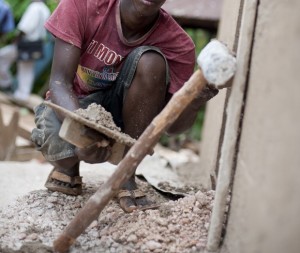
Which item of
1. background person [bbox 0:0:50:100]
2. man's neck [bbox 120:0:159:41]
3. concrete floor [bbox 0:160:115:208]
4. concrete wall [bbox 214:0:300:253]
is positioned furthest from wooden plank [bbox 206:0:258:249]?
background person [bbox 0:0:50:100]

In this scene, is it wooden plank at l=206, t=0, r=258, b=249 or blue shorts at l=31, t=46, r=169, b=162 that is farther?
blue shorts at l=31, t=46, r=169, b=162

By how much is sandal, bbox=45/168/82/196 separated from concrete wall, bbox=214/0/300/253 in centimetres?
118

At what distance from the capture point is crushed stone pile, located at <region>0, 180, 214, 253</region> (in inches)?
97.0

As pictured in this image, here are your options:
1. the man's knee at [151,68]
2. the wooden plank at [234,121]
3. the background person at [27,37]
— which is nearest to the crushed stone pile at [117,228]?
the wooden plank at [234,121]

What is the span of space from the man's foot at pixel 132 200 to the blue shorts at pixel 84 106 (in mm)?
338

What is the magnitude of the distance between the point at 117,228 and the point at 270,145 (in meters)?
1.06

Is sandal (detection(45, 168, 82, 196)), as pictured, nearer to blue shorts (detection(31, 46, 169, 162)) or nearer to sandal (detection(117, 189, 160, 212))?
blue shorts (detection(31, 46, 169, 162))

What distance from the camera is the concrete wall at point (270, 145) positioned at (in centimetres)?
166

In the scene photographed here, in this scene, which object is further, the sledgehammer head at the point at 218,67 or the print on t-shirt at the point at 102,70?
the print on t-shirt at the point at 102,70

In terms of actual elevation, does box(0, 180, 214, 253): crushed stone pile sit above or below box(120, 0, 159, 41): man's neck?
below

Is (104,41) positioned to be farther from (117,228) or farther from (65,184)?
(117,228)

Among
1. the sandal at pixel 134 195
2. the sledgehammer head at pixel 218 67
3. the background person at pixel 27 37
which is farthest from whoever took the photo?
the background person at pixel 27 37

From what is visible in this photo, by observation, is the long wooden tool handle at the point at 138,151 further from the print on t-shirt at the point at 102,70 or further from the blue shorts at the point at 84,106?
the print on t-shirt at the point at 102,70

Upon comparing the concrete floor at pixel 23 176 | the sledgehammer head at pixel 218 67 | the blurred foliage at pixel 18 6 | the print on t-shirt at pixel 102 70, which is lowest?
the concrete floor at pixel 23 176
